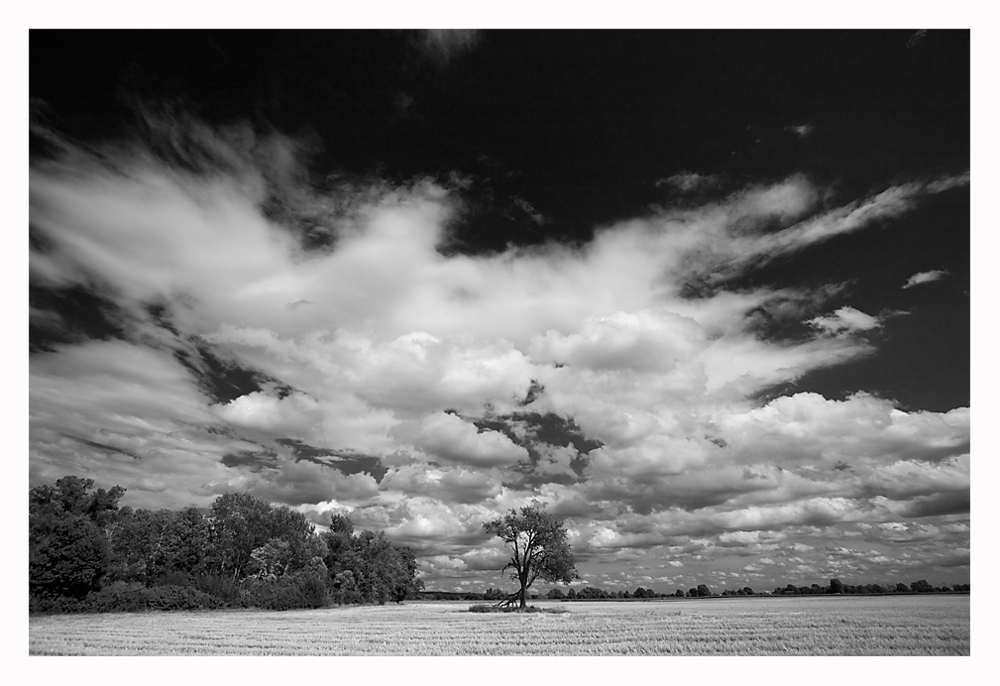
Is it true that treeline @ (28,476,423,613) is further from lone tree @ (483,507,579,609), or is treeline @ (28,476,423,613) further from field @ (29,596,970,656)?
lone tree @ (483,507,579,609)

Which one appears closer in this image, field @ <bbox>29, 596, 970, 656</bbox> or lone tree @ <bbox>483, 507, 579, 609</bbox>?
field @ <bbox>29, 596, 970, 656</bbox>

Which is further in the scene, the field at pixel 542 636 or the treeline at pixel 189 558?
the treeline at pixel 189 558

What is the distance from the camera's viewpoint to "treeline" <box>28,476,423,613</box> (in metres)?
28.0

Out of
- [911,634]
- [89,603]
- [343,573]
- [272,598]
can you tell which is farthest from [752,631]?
[343,573]

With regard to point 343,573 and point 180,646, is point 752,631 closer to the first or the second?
point 180,646

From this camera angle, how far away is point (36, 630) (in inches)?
910

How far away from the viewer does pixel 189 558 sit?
39250 millimetres

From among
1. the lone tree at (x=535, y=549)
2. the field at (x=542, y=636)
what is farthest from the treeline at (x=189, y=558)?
the lone tree at (x=535, y=549)

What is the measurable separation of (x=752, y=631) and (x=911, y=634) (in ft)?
18.0

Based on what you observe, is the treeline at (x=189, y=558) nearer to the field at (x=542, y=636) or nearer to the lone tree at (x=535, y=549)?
the field at (x=542, y=636)

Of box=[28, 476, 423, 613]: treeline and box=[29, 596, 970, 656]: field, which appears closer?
box=[29, 596, 970, 656]: field

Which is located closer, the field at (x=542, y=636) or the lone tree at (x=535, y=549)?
Result: the field at (x=542, y=636)

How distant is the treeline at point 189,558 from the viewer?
28000 mm

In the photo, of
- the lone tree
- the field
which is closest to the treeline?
the field
